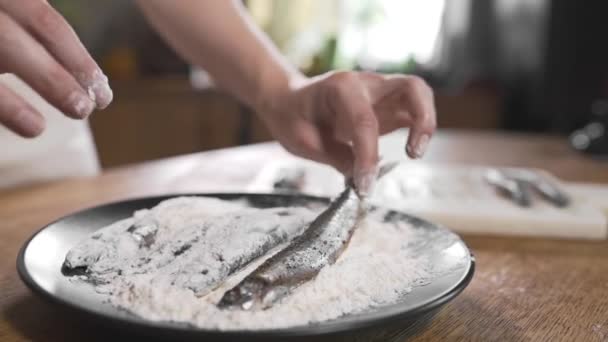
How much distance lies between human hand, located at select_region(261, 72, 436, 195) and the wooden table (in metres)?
0.22

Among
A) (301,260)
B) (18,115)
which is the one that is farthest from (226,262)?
(18,115)

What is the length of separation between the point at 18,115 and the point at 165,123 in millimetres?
3161

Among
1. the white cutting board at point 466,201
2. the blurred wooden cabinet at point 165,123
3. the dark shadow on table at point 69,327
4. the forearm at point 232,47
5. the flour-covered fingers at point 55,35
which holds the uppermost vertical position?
the flour-covered fingers at point 55,35

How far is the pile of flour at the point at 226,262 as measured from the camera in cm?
60

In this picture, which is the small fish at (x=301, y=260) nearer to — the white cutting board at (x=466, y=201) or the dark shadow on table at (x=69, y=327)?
the dark shadow on table at (x=69, y=327)

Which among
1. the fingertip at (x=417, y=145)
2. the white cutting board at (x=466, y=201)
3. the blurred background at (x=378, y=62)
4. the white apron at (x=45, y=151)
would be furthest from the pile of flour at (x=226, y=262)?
the blurred background at (x=378, y=62)

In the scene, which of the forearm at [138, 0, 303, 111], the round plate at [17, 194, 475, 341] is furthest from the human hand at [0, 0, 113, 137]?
the forearm at [138, 0, 303, 111]

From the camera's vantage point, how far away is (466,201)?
4.12 feet

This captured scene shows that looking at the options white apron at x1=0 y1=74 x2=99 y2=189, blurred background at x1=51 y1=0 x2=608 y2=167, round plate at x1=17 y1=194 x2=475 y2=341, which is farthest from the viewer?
blurred background at x1=51 y1=0 x2=608 y2=167

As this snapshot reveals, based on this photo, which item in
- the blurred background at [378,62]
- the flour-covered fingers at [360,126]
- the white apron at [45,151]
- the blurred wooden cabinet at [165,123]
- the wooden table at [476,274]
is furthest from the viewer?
the blurred wooden cabinet at [165,123]

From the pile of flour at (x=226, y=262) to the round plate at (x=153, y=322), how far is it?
2 cm

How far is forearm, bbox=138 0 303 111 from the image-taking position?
1.17 meters

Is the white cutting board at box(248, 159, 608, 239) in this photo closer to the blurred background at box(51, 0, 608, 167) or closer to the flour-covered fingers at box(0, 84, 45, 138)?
the flour-covered fingers at box(0, 84, 45, 138)

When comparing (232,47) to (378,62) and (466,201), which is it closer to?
(466,201)
